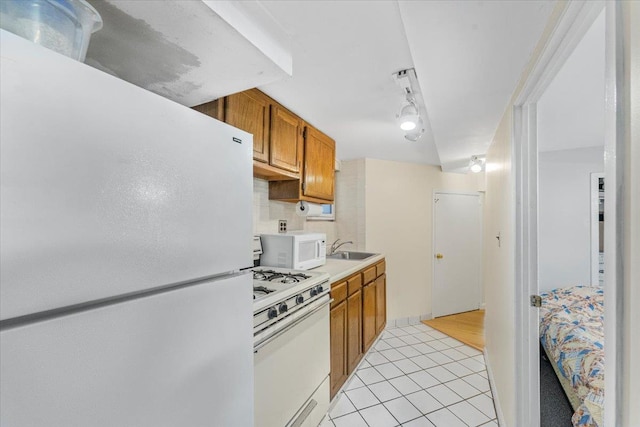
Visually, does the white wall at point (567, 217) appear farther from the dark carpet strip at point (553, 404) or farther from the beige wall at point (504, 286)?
the beige wall at point (504, 286)

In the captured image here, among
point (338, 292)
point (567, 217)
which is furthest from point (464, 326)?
point (338, 292)

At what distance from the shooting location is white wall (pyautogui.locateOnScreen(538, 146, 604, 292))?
11.0 ft

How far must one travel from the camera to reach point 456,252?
4.11 m

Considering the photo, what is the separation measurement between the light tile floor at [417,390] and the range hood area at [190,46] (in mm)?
2086

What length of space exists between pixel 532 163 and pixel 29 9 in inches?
78.9

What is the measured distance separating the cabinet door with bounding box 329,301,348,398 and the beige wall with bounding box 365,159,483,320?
62.1 inches

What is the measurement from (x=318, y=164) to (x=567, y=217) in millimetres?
3184

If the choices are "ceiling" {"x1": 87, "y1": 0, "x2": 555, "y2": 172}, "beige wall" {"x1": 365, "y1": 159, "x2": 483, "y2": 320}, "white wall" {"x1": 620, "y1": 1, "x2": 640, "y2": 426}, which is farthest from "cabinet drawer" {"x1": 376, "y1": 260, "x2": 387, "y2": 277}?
"white wall" {"x1": 620, "y1": 1, "x2": 640, "y2": 426}

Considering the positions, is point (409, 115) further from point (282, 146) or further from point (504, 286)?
point (504, 286)

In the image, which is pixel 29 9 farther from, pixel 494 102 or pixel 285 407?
pixel 494 102

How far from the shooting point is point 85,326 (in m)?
0.50

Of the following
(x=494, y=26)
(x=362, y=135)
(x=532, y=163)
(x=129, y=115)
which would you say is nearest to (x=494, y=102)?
(x=532, y=163)

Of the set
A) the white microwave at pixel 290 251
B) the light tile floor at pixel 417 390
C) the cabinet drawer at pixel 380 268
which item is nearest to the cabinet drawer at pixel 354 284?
the white microwave at pixel 290 251

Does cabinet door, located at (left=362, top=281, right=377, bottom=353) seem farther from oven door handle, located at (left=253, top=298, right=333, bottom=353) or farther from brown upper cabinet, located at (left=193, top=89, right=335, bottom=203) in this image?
brown upper cabinet, located at (left=193, top=89, right=335, bottom=203)
